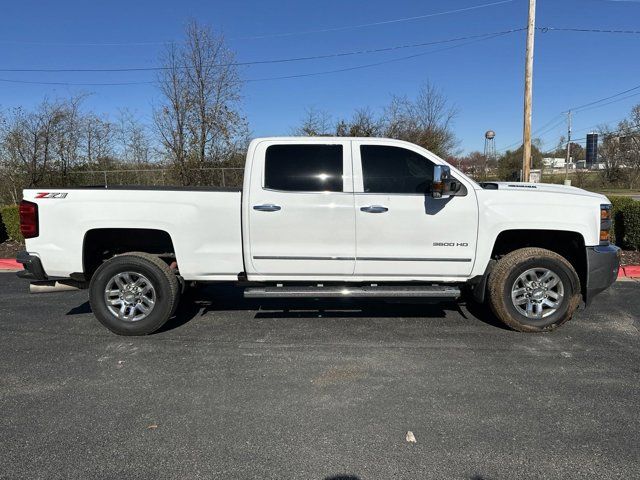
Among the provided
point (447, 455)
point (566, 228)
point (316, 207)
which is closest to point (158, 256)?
point (316, 207)

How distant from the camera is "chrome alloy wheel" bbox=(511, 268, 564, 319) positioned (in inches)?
186

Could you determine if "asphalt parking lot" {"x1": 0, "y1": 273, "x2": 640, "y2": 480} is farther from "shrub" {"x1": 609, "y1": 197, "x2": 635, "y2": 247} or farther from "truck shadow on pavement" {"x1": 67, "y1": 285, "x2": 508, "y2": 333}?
"shrub" {"x1": 609, "y1": 197, "x2": 635, "y2": 247}

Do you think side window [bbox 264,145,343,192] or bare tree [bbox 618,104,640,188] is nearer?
side window [bbox 264,145,343,192]

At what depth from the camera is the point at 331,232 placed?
4.67 metres

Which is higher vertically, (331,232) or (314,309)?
(331,232)

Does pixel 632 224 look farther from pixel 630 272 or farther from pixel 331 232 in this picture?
pixel 331 232

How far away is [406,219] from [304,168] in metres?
1.19

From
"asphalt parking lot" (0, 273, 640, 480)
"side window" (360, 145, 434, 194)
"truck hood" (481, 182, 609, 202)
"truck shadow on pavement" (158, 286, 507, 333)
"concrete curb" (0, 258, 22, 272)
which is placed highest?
"side window" (360, 145, 434, 194)

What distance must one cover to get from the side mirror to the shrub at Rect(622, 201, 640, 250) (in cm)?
623

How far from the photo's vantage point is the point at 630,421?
306cm

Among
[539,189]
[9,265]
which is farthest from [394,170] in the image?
[9,265]

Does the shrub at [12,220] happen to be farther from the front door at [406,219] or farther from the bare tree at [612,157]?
the bare tree at [612,157]

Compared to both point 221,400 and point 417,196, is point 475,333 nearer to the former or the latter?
point 417,196

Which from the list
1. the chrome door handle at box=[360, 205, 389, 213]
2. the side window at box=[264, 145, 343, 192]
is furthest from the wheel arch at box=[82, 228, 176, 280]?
the chrome door handle at box=[360, 205, 389, 213]
